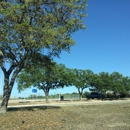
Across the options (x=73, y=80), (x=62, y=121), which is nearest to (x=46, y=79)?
(x=73, y=80)

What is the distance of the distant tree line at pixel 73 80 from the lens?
4469 cm

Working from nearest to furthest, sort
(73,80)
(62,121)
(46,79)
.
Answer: (62,121) < (46,79) < (73,80)

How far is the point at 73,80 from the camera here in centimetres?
5016

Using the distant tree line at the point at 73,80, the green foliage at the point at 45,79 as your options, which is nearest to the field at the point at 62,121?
the distant tree line at the point at 73,80

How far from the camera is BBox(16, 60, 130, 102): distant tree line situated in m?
44.7

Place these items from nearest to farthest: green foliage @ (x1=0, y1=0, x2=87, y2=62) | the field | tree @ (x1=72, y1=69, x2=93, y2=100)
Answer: the field < green foliage @ (x1=0, y1=0, x2=87, y2=62) < tree @ (x1=72, y1=69, x2=93, y2=100)

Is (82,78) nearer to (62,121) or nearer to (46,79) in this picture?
(46,79)

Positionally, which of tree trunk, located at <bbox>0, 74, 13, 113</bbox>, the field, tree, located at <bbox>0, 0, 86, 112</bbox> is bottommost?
the field

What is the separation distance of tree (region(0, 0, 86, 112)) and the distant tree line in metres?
16.2

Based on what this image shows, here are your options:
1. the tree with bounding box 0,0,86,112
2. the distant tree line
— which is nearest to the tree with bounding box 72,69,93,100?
the distant tree line

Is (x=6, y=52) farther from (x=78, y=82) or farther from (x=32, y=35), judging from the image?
(x=78, y=82)

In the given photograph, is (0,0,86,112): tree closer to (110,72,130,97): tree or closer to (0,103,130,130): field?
(0,103,130,130): field

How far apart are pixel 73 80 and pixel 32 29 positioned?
3576cm

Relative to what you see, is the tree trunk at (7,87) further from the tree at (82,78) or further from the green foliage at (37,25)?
the tree at (82,78)
